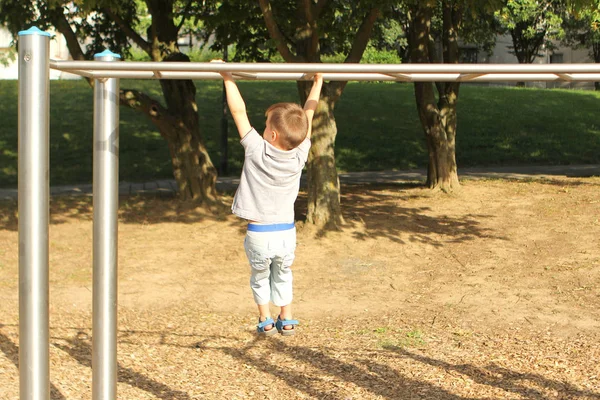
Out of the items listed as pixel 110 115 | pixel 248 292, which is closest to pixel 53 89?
pixel 248 292

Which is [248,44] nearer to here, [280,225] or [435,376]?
[435,376]

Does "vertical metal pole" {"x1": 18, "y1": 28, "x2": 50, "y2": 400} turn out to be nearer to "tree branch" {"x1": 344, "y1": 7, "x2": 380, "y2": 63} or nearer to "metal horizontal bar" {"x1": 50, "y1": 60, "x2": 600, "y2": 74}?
"metal horizontal bar" {"x1": 50, "y1": 60, "x2": 600, "y2": 74}

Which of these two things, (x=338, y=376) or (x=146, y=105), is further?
(x=146, y=105)

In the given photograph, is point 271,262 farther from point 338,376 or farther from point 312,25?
point 312,25

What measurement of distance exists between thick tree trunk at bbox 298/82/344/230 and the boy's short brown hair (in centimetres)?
615

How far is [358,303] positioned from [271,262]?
11.8 ft

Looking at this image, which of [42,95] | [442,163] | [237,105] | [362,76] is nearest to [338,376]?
[237,105]

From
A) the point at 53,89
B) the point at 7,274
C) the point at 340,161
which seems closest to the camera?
the point at 7,274

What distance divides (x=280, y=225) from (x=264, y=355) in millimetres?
2271

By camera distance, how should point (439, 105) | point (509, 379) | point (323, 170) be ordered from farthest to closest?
point (439, 105)
point (323, 170)
point (509, 379)

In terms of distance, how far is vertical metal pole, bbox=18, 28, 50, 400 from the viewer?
3.10 metres

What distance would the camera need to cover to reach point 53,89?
73.8 feet

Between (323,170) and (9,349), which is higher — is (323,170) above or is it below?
above

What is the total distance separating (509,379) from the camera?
17.4ft
